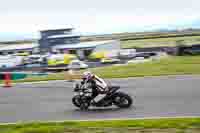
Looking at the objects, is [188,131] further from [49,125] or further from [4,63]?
[4,63]

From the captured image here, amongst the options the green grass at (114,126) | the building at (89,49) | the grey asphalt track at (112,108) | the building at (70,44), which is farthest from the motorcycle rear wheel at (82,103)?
the building at (89,49)

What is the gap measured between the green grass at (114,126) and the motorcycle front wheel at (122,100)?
2.39 metres

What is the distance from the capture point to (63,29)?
100188mm

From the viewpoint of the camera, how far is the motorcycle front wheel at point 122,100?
12.6 m

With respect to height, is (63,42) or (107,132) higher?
(63,42)

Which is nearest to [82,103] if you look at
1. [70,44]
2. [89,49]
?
[89,49]

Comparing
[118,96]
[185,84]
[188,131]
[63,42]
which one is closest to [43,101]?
[118,96]

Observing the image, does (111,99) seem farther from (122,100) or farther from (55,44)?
(55,44)

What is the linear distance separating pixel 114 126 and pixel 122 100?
11.0ft

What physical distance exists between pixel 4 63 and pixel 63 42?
37.0 metres

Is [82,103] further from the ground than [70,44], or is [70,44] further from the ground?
[70,44]

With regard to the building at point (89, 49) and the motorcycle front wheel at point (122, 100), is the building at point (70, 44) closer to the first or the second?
the building at point (89, 49)

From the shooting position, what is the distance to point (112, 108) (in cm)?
1279

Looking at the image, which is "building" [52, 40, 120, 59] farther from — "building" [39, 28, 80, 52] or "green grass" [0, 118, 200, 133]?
"green grass" [0, 118, 200, 133]
